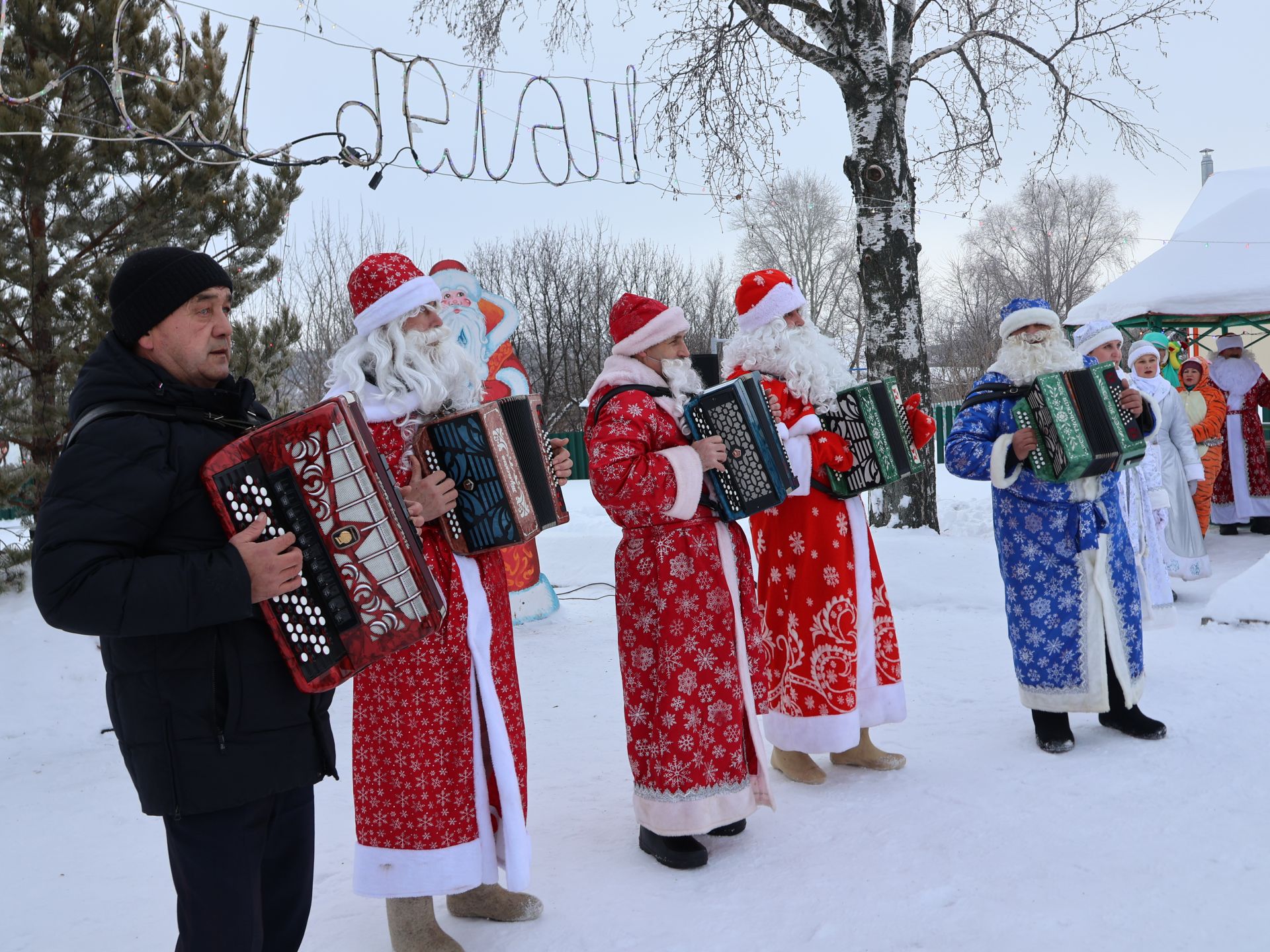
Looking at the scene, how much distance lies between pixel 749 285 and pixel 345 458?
2.54m

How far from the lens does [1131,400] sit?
4184mm

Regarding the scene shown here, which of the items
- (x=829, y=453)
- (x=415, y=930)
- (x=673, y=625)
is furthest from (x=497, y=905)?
(x=829, y=453)

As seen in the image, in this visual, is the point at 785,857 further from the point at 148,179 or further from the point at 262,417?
the point at 148,179

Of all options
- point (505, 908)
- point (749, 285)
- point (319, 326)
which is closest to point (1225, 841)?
point (505, 908)

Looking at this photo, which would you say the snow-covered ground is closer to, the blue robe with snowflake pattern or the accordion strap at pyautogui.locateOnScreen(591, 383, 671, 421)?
the blue robe with snowflake pattern

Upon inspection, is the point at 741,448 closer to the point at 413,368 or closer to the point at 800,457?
the point at 800,457

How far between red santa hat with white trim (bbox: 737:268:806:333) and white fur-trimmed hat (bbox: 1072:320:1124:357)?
2.53 metres

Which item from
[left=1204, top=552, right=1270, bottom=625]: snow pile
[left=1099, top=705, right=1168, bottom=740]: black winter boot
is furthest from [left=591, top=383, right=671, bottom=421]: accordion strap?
[left=1204, top=552, right=1270, bottom=625]: snow pile

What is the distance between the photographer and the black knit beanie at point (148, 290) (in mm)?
2041

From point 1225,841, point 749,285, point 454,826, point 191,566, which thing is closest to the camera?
point 191,566

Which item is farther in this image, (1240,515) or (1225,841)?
(1240,515)

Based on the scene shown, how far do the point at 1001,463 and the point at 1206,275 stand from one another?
8.14 meters

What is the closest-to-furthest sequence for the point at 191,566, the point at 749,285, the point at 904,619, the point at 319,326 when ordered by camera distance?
the point at 191,566, the point at 749,285, the point at 904,619, the point at 319,326

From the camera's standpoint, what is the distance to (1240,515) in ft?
33.4
